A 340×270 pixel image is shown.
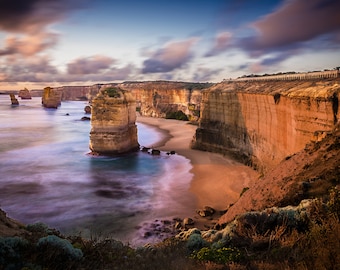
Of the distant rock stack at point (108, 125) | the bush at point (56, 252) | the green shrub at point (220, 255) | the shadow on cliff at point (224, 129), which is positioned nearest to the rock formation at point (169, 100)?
the shadow on cliff at point (224, 129)

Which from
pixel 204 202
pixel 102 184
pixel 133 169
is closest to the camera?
pixel 204 202

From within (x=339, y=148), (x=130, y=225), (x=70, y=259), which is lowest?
(x=130, y=225)

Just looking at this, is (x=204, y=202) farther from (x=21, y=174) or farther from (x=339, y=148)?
(x=21, y=174)

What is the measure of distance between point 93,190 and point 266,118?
13.8 meters

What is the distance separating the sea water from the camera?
52.9 feet

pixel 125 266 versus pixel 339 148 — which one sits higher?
pixel 339 148

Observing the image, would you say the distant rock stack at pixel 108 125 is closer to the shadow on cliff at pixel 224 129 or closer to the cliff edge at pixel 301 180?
the shadow on cliff at pixel 224 129

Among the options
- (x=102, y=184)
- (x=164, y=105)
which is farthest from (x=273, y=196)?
(x=164, y=105)

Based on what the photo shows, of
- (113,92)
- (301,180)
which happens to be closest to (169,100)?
(113,92)

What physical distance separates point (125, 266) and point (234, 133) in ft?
76.4

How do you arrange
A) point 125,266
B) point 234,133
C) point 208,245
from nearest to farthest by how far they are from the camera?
point 125,266 → point 208,245 → point 234,133

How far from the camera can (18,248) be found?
694 cm

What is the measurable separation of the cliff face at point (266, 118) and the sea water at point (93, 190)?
502cm

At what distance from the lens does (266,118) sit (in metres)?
22.9
